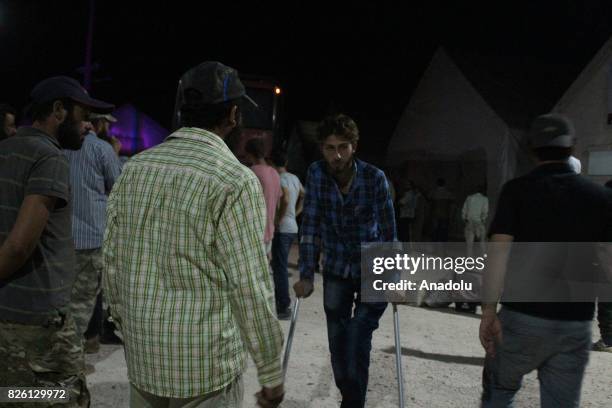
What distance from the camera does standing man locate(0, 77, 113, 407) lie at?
2270 mm

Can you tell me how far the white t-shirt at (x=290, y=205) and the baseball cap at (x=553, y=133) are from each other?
175 inches

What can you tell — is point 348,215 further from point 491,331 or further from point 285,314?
point 285,314

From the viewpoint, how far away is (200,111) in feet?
5.95

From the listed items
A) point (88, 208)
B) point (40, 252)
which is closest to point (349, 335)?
point (40, 252)

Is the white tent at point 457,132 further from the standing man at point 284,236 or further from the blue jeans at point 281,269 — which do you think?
the blue jeans at point 281,269

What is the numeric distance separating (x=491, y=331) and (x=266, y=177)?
410cm

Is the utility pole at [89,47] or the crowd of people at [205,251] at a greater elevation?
the utility pole at [89,47]

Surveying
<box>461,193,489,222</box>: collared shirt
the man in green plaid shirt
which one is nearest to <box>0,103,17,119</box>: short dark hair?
the man in green plaid shirt

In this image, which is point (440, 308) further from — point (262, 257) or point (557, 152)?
point (262, 257)

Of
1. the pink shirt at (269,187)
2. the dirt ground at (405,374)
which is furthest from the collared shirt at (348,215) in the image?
the pink shirt at (269,187)

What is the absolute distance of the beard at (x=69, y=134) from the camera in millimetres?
2596

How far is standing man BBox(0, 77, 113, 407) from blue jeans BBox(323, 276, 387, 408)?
1.61 metres

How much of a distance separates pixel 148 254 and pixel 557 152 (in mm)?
2042

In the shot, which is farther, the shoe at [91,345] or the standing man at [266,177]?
the standing man at [266,177]
